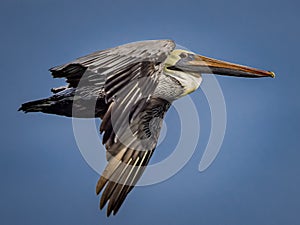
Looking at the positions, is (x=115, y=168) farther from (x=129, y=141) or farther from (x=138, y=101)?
(x=138, y=101)

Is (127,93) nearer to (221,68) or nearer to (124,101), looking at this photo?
(124,101)

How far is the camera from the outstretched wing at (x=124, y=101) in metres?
8.78

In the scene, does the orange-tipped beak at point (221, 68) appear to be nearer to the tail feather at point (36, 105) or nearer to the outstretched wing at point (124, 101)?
the outstretched wing at point (124, 101)

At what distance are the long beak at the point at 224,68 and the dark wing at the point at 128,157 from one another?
118 cm

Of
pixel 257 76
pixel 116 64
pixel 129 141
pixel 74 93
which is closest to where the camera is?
pixel 116 64

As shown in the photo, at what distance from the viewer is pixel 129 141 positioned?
993 centimetres

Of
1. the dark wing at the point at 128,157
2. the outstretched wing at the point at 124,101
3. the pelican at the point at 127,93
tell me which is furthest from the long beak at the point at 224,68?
the dark wing at the point at 128,157

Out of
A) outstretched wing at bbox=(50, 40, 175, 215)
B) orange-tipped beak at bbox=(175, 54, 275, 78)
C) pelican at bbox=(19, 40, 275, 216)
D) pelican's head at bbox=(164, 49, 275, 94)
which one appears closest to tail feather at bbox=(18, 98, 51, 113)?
pelican at bbox=(19, 40, 275, 216)

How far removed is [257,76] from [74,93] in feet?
9.10

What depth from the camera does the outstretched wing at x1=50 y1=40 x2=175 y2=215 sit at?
28.8 ft

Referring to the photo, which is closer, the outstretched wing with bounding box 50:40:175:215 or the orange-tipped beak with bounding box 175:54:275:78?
A: the outstretched wing with bounding box 50:40:175:215

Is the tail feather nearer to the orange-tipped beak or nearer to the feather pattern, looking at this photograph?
the feather pattern

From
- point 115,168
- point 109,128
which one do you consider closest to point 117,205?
point 115,168

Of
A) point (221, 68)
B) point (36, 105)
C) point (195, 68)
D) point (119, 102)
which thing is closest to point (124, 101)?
point (119, 102)
